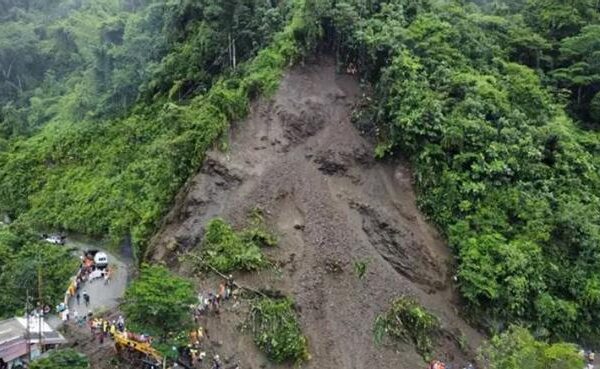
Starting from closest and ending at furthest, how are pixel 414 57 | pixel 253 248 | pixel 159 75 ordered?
pixel 253 248
pixel 414 57
pixel 159 75

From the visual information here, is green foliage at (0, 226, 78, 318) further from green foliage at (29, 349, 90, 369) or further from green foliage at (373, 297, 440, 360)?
green foliage at (373, 297, 440, 360)

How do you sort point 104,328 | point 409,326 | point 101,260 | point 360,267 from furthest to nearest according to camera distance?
point 101,260 < point 360,267 < point 409,326 < point 104,328

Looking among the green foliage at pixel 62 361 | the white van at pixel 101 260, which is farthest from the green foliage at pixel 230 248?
the green foliage at pixel 62 361

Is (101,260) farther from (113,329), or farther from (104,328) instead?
(113,329)

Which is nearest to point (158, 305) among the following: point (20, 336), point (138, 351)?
point (138, 351)

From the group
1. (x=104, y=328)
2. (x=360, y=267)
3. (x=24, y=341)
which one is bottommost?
(x=104, y=328)

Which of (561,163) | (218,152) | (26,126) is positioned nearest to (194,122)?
(218,152)

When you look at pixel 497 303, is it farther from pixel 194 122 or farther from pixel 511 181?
pixel 194 122
